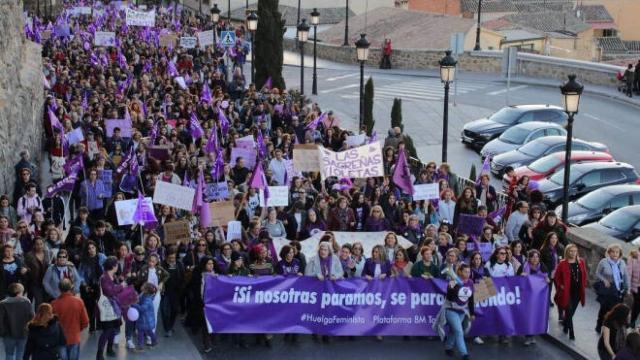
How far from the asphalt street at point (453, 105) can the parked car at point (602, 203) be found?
222 inches

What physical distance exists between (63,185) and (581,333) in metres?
8.96

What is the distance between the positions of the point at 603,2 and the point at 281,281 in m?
83.5

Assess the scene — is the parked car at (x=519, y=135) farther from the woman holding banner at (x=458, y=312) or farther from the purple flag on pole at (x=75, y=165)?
the woman holding banner at (x=458, y=312)

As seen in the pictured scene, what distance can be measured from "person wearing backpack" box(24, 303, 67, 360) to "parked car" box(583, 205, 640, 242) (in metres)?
10.9

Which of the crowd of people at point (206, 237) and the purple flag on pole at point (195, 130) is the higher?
the purple flag on pole at point (195, 130)

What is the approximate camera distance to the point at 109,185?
1914 centimetres

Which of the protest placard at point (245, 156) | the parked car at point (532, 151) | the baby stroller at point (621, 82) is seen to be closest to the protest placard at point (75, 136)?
the protest placard at point (245, 156)

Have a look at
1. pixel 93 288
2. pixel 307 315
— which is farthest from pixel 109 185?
pixel 307 315

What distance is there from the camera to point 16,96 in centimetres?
2220

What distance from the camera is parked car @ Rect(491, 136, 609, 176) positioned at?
93.4ft

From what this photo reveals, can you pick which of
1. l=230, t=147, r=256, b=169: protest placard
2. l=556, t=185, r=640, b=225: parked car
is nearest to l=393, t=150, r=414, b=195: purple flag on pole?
l=230, t=147, r=256, b=169: protest placard

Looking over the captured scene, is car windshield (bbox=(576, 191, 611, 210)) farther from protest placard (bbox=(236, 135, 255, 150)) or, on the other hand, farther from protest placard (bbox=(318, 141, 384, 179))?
protest placard (bbox=(236, 135, 255, 150))

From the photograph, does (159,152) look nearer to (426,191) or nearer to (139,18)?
(426,191)

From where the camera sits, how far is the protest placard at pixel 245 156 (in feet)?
70.4
